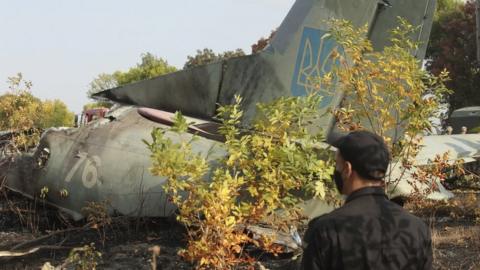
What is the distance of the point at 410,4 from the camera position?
26.6ft

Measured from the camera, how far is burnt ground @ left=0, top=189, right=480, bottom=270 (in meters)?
6.32

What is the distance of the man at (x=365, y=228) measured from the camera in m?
2.43

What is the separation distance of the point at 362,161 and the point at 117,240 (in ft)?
17.4

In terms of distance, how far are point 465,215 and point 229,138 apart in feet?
21.2

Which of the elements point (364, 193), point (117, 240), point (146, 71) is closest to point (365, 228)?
point (364, 193)

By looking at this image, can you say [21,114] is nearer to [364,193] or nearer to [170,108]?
[170,108]

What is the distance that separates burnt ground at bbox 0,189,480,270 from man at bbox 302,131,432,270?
2.91m

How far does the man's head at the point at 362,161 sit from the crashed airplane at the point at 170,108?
4.58 metres

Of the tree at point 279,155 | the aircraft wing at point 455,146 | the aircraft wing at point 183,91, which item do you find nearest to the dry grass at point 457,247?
the tree at point 279,155

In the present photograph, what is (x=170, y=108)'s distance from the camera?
351 inches

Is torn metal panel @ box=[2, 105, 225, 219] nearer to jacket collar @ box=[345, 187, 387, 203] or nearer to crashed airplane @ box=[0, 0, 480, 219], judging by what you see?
crashed airplane @ box=[0, 0, 480, 219]

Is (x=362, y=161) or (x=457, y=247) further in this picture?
(x=457, y=247)

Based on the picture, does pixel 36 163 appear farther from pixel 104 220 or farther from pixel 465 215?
pixel 465 215

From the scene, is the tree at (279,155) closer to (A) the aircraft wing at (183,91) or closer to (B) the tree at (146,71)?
(A) the aircraft wing at (183,91)
